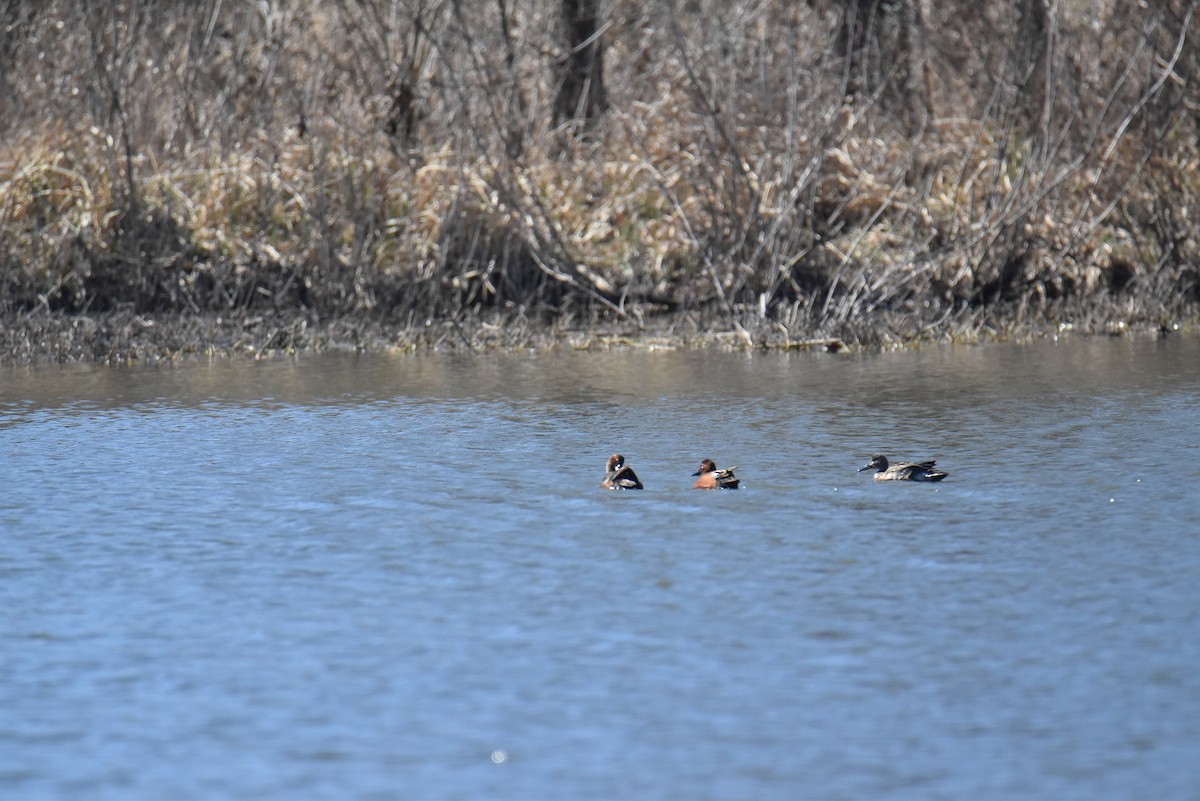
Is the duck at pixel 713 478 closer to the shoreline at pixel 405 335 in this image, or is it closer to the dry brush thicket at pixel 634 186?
the shoreline at pixel 405 335

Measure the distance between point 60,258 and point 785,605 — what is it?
10360 millimetres

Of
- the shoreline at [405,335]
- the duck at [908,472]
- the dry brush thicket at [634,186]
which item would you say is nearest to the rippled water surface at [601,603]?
the duck at [908,472]

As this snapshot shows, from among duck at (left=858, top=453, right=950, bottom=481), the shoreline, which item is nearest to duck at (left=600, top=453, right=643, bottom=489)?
duck at (left=858, top=453, right=950, bottom=481)

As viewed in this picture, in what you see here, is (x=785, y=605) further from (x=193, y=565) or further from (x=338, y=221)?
(x=338, y=221)

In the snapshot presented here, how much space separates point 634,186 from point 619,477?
8.42 m

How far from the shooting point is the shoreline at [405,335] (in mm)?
12984

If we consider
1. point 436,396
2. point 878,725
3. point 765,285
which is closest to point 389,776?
point 878,725

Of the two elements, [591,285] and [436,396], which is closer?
[436,396]

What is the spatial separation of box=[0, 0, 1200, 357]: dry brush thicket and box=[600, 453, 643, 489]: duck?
18.4 ft

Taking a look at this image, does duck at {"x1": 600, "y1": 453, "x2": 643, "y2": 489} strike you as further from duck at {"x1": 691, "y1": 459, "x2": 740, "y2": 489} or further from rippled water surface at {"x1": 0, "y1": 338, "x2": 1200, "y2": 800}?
duck at {"x1": 691, "y1": 459, "x2": 740, "y2": 489}

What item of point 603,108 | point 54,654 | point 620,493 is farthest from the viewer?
point 603,108

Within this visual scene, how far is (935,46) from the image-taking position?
1627cm

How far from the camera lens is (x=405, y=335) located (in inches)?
531

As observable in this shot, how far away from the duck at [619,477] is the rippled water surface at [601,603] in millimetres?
91
